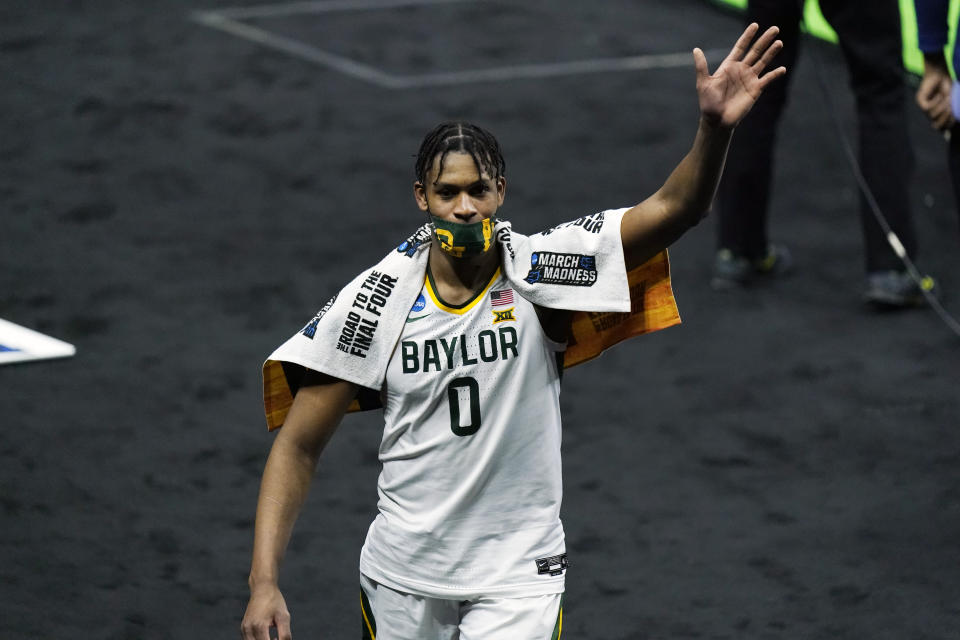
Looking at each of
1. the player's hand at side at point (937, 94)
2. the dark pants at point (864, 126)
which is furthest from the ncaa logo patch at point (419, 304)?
the dark pants at point (864, 126)

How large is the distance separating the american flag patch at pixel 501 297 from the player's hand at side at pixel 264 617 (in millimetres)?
723

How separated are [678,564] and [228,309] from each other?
9.05ft

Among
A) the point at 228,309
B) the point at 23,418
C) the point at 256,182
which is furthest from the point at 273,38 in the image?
the point at 23,418

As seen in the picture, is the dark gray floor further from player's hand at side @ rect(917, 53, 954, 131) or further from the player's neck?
the player's neck

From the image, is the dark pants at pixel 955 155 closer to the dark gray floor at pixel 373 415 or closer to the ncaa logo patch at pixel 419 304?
the dark gray floor at pixel 373 415

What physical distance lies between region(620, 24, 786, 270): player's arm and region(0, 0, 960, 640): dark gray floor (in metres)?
1.95

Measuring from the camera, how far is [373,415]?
20.5 ft

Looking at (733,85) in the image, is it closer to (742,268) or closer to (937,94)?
(937,94)

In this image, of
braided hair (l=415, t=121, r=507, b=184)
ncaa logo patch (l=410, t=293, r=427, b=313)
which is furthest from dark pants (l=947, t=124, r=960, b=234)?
ncaa logo patch (l=410, t=293, r=427, b=313)

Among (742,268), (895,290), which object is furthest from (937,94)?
(742,268)

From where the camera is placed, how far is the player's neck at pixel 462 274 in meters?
3.26

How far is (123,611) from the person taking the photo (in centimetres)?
484

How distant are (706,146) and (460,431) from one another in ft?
2.47

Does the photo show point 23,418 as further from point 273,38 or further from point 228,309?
point 273,38
